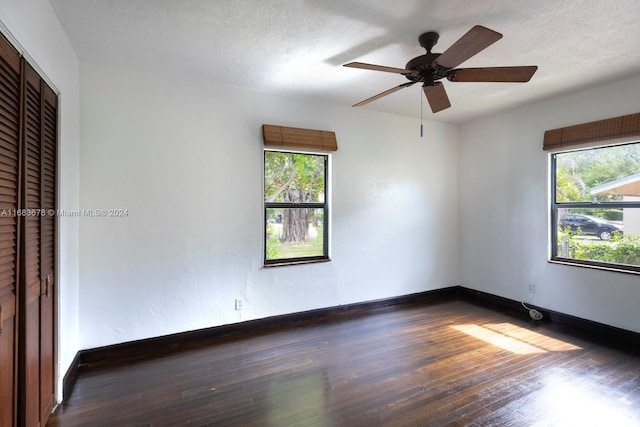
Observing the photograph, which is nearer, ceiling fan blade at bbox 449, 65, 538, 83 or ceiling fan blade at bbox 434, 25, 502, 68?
ceiling fan blade at bbox 434, 25, 502, 68

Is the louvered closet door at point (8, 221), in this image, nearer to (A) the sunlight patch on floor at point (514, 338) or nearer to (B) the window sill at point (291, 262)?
(B) the window sill at point (291, 262)

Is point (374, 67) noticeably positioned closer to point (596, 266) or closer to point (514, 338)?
point (514, 338)

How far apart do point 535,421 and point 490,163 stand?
3.30 metres

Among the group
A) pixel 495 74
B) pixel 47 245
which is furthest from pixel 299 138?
pixel 47 245

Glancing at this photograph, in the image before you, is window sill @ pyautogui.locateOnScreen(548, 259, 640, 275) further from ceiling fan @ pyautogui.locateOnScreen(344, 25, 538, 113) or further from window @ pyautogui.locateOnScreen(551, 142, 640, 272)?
ceiling fan @ pyautogui.locateOnScreen(344, 25, 538, 113)

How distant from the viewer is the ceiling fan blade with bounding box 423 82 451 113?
2.40 m

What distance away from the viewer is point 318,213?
3.83 meters

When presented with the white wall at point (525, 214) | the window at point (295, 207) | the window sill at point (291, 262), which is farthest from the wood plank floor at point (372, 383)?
the window at point (295, 207)

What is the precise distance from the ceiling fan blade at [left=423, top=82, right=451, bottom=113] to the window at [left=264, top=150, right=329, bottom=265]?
4.94 ft

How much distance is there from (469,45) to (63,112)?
2764 millimetres

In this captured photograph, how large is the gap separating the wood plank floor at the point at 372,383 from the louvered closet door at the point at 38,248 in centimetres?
41

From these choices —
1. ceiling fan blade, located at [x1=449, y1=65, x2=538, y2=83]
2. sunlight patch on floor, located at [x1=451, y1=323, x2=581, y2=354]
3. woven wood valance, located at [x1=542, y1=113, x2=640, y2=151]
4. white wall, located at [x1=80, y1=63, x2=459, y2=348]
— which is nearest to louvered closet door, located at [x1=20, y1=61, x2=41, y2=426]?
white wall, located at [x1=80, y1=63, x2=459, y2=348]

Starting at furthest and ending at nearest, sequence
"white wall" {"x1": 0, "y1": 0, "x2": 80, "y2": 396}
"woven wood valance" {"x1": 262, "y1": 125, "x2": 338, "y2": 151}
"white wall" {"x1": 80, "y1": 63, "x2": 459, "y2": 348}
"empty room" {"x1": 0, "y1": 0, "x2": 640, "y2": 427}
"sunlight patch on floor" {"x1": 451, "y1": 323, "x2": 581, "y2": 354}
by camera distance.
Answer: "woven wood valance" {"x1": 262, "y1": 125, "x2": 338, "y2": 151}
"sunlight patch on floor" {"x1": 451, "y1": 323, "x2": 581, "y2": 354}
"white wall" {"x1": 80, "y1": 63, "x2": 459, "y2": 348}
"empty room" {"x1": 0, "y1": 0, "x2": 640, "y2": 427}
"white wall" {"x1": 0, "y1": 0, "x2": 80, "y2": 396}

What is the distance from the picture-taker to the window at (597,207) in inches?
122
